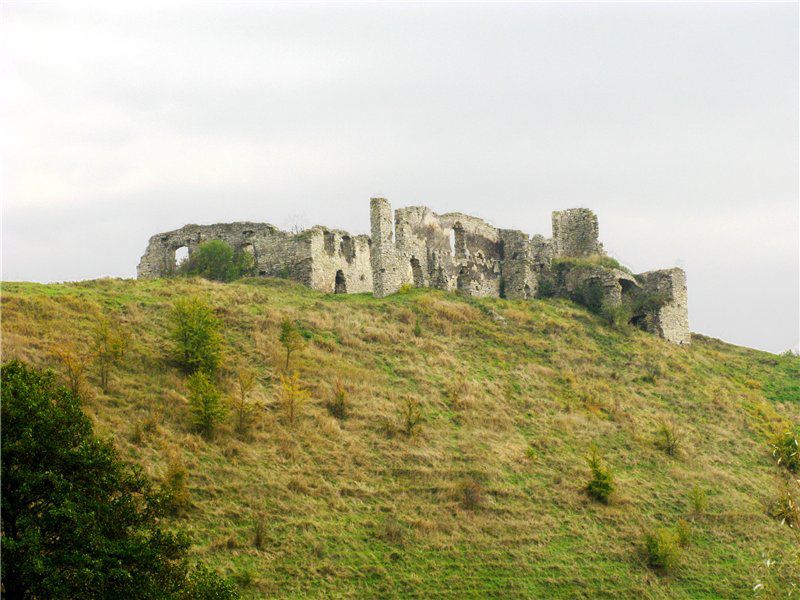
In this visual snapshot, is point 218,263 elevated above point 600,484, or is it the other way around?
point 218,263

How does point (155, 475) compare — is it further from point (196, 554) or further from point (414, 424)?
point (414, 424)

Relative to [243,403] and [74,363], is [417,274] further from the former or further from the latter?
[74,363]

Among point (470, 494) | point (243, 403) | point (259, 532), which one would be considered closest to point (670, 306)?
point (470, 494)

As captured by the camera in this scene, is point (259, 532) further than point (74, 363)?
No

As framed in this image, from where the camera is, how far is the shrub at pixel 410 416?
26.4m

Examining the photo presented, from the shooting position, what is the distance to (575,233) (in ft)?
166

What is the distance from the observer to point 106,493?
14.4 metres

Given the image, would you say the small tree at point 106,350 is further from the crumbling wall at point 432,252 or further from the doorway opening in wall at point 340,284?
the doorway opening in wall at point 340,284

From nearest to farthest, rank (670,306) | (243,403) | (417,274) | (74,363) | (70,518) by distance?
(70,518) → (74,363) → (243,403) → (417,274) → (670,306)

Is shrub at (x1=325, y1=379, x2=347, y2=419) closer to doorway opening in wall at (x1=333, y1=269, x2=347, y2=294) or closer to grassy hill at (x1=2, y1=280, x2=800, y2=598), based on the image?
grassy hill at (x1=2, y1=280, x2=800, y2=598)

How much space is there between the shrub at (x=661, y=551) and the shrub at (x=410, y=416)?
789 centimetres

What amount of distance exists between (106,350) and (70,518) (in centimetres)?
1290

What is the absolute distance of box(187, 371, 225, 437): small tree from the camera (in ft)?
75.9

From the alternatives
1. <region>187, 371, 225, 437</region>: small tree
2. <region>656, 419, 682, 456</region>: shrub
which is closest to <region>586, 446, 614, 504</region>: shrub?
<region>656, 419, 682, 456</region>: shrub
